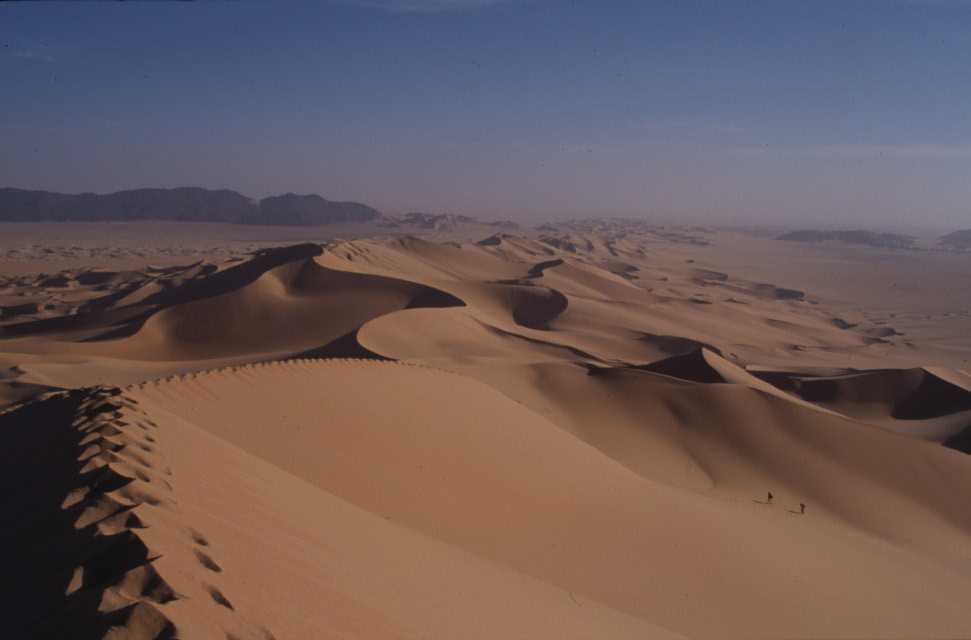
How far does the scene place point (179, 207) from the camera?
370ft

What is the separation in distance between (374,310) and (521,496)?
54.8ft

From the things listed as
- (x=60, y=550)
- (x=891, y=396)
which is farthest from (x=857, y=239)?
(x=60, y=550)

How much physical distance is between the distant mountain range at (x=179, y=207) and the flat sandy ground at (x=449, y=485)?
92218 millimetres

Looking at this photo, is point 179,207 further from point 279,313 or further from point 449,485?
point 449,485

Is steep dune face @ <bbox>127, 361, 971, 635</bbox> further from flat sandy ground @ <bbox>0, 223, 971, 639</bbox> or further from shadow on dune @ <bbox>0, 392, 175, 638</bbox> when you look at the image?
shadow on dune @ <bbox>0, 392, 175, 638</bbox>

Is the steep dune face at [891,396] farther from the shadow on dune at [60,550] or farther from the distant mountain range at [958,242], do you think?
the distant mountain range at [958,242]

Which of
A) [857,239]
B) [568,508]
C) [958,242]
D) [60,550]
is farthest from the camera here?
[958,242]

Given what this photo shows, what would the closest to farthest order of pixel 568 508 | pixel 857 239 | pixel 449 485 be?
pixel 449 485 < pixel 568 508 < pixel 857 239

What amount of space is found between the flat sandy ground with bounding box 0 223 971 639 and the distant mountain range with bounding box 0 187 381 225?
9222cm

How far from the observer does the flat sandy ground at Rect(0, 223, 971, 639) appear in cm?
302

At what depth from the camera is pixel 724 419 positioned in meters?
13.3

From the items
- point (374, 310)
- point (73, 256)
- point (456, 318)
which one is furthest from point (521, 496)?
point (73, 256)

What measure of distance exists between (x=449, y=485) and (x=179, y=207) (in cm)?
12146

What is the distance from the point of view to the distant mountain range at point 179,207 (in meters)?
102
